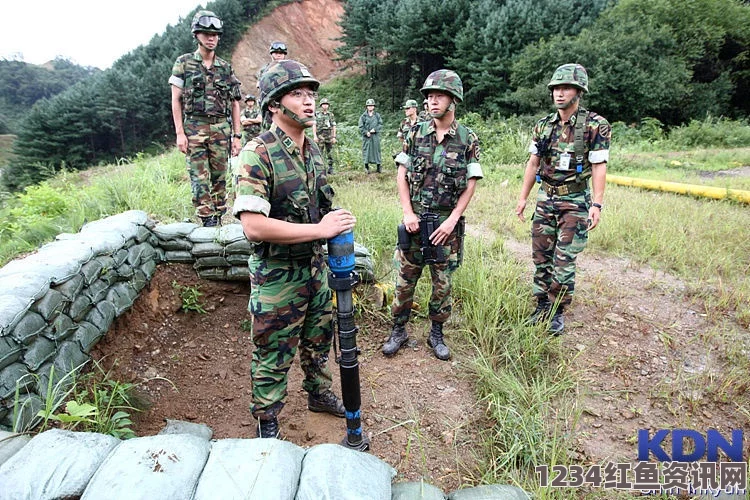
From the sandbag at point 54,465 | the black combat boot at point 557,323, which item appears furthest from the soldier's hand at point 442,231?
the sandbag at point 54,465

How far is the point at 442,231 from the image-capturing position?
2.83 meters

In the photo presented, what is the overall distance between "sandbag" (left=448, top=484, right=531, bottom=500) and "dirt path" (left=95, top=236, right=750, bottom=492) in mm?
376

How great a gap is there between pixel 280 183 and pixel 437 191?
50.7 inches

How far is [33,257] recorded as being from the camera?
2.60m

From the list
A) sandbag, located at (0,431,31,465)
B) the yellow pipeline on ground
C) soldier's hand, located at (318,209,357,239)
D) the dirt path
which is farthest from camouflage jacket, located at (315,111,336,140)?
sandbag, located at (0,431,31,465)

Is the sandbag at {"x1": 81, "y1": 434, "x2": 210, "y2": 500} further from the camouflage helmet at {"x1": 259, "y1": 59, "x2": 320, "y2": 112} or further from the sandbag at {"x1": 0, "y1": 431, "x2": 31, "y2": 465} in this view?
the camouflage helmet at {"x1": 259, "y1": 59, "x2": 320, "y2": 112}

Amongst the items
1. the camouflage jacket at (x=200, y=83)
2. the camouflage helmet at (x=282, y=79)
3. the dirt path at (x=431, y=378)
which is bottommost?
the dirt path at (x=431, y=378)

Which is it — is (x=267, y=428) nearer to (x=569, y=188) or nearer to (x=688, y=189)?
(x=569, y=188)

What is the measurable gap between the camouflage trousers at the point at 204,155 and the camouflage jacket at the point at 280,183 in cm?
233

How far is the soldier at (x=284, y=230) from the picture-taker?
1858 mm

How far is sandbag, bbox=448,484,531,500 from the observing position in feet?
4.98

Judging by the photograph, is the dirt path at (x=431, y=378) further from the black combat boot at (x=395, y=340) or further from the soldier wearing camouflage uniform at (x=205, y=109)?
the soldier wearing camouflage uniform at (x=205, y=109)

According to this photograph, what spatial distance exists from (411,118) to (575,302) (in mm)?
7162

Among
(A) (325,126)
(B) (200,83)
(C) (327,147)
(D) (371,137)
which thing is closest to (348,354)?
(B) (200,83)
